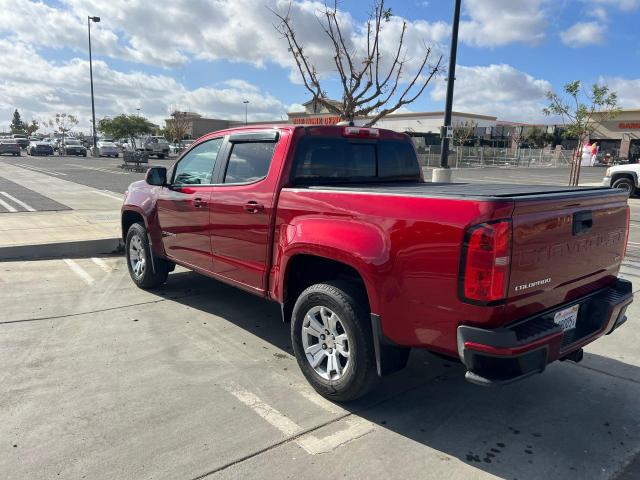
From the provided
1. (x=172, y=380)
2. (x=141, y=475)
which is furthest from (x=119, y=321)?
(x=141, y=475)

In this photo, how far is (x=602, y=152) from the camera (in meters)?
56.2

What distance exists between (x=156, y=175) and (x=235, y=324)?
5.84 ft

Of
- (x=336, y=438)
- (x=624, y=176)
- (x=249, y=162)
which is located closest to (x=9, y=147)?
(x=624, y=176)

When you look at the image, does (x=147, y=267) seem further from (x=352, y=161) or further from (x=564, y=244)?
(x=564, y=244)

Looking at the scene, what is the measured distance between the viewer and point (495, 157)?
4769 cm

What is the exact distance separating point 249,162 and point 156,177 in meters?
1.50

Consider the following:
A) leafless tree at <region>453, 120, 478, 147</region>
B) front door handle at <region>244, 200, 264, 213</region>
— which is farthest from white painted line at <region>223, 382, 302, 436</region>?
leafless tree at <region>453, 120, 478, 147</region>

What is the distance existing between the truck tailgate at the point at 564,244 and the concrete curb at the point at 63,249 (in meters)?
6.92

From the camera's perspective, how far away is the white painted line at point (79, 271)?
21.2 ft

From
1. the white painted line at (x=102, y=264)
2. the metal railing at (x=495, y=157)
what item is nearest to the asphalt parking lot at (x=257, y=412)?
the white painted line at (x=102, y=264)

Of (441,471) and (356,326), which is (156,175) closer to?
(356,326)

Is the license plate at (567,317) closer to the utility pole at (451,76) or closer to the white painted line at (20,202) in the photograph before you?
the utility pole at (451,76)

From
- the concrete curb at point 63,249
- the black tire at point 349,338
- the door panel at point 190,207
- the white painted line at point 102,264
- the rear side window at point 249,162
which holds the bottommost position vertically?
the white painted line at point 102,264

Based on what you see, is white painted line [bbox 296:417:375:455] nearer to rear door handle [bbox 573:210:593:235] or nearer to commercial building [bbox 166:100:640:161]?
rear door handle [bbox 573:210:593:235]
